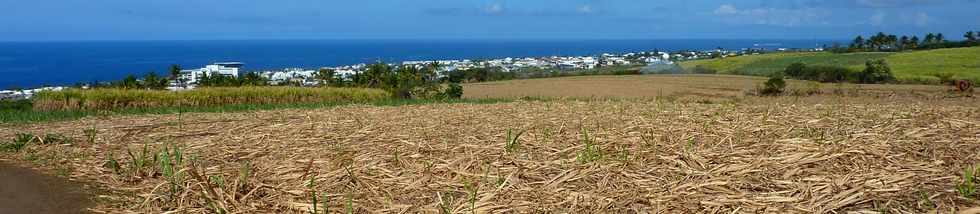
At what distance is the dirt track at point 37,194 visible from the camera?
415 centimetres

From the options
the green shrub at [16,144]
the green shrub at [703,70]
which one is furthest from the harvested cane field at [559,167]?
the green shrub at [703,70]

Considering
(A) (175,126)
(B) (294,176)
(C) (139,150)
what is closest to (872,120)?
(B) (294,176)

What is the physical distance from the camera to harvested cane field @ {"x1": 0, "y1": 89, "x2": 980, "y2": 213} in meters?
3.60

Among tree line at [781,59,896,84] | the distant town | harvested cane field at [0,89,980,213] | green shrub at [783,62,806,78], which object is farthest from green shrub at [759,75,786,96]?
harvested cane field at [0,89,980,213]

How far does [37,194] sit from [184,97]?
45.8 feet

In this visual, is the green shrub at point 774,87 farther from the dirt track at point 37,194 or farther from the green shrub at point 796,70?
the dirt track at point 37,194

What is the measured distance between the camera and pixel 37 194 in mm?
4551

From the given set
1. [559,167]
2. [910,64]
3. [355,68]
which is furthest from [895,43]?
[559,167]

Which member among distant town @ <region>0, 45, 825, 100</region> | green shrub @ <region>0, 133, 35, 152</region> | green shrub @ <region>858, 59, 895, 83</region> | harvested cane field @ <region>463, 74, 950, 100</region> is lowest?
harvested cane field @ <region>463, 74, 950, 100</region>

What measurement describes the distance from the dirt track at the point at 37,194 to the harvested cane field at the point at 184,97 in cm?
1057

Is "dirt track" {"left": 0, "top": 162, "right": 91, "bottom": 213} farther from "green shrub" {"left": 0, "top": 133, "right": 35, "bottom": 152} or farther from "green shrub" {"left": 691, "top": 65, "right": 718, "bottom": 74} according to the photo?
"green shrub" {"left": 691, "top": 65, "right": 718, "bottom": 74}

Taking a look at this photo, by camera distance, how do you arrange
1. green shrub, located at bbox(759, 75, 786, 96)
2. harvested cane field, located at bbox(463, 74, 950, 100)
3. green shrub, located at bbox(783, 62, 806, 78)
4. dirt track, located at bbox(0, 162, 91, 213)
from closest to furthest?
dirt track, located at bbox(0, 162, 91, 213) → green shrub, located at bbox(759, 75, 786, 96) → harvested cane field, located at bbox(463, 74, 950, 100) → green shrub, located at bbox(783, 62, 806, 78)

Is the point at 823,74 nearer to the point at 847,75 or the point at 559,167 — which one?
the point at 847,75

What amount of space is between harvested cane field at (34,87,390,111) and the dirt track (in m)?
10.6
